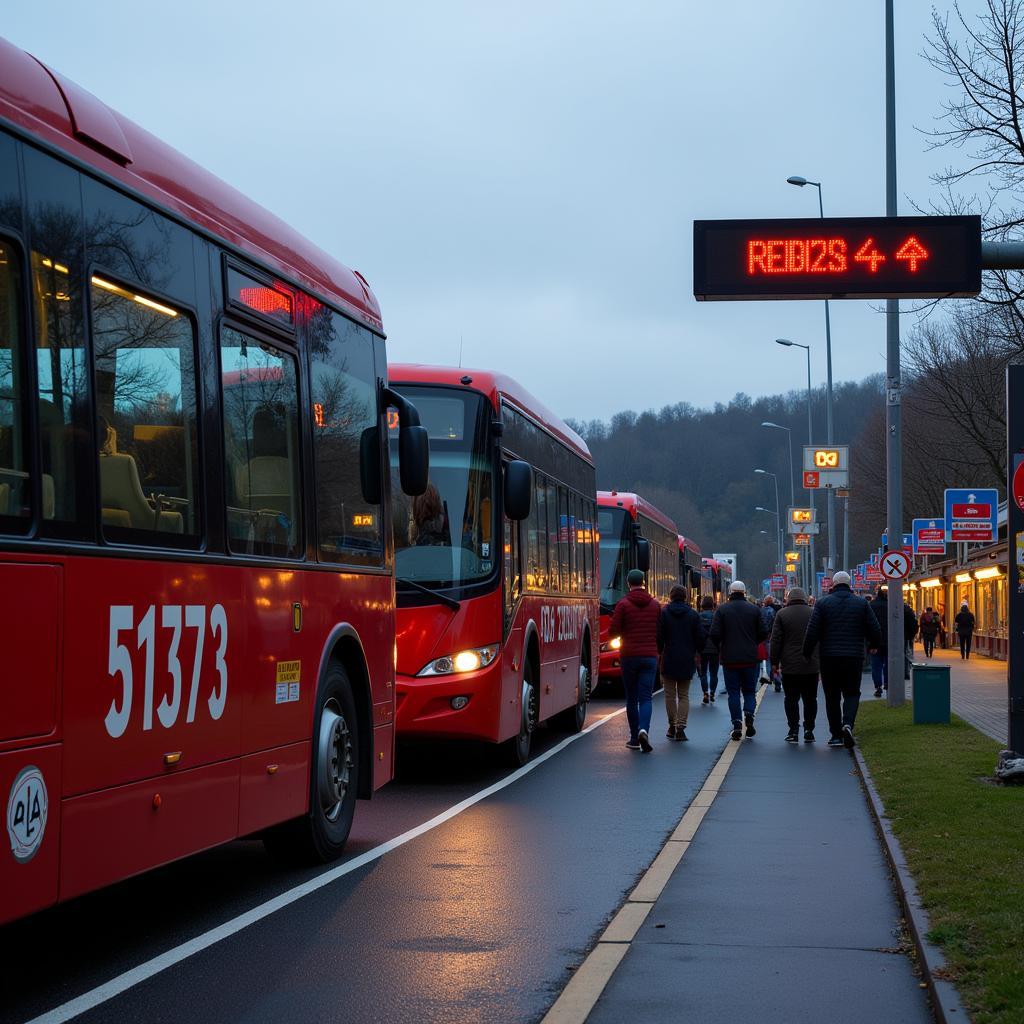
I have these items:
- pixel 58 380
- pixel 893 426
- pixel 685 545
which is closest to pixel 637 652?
pixel 893 426

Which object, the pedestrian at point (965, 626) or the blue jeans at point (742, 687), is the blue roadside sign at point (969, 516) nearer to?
the pedestrian at point (965, 626)

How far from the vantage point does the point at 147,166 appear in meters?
6.93

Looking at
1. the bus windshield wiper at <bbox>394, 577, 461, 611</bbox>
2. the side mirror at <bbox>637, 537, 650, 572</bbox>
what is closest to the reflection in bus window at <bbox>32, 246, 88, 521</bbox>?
the bus windshield wiper at <bbox>394, 577, 461, 611</bbox>

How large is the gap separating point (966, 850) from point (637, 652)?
8269 mm

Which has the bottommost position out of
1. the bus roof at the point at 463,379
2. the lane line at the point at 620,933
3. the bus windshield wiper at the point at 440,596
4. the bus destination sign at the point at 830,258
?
the lane line at the point at 620,933

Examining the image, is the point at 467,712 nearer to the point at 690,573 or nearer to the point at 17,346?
the point at 17,346

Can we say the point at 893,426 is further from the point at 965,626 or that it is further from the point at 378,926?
the point at 965,626

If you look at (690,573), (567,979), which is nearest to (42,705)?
(567,979)

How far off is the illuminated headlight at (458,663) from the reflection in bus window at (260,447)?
479 cm

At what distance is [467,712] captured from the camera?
525 inches

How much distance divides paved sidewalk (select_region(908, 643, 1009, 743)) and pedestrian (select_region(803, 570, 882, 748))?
161 cm

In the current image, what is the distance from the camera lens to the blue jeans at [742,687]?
63.6ft

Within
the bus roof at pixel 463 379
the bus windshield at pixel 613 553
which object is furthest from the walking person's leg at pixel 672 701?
the bus windshield at pixel 613 553

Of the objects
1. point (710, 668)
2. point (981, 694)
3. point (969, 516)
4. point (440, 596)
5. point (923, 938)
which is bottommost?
point (981, 694)
